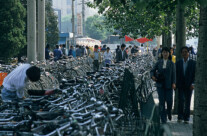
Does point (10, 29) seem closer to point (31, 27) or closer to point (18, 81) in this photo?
point (31, 27)

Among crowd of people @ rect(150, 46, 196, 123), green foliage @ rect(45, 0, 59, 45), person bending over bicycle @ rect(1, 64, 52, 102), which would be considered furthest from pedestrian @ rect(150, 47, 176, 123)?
green foliage @ rect(45, 0, 59, 45)

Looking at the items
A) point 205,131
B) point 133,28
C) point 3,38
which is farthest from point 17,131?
point 3,38

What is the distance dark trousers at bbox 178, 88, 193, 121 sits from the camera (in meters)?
9.52

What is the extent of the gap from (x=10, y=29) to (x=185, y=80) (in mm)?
19668

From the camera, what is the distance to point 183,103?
9.70 m

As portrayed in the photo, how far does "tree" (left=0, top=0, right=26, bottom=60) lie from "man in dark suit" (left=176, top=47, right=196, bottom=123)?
18.8 metres

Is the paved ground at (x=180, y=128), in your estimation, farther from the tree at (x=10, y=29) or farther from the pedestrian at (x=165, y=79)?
the tree at (x=10, y=29)

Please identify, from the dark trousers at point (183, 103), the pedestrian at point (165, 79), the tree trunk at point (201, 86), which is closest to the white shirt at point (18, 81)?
the tree trunk at point (201, 86)

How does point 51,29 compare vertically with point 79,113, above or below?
above

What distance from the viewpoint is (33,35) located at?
725 inches

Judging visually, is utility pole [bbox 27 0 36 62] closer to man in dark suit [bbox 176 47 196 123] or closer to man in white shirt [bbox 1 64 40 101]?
man in dark suit [bbox 176 47 196 123]

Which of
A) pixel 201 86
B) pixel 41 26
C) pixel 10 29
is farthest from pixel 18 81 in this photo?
pixel 10 29

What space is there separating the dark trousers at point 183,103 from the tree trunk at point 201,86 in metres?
2.95

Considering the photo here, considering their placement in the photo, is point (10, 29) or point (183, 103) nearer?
point (183, 103)
